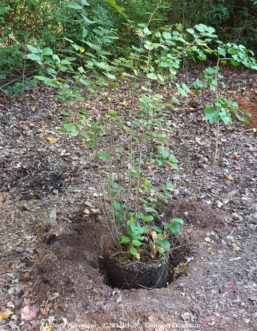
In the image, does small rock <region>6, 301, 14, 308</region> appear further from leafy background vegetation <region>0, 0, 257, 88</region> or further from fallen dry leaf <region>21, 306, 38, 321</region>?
leafy background vegetation <region>0, 0, 257, 88</region>

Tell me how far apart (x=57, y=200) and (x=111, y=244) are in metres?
0.90

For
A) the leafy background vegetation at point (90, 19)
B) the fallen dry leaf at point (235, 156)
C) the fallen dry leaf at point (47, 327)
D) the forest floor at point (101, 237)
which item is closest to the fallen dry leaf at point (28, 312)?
the forest floor at point (101, 237)

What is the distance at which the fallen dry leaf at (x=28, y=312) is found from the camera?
2072mm

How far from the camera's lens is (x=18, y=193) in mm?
3299

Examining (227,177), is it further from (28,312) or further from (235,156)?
(28,312)

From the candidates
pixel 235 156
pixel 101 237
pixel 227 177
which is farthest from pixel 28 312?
pixel 235 156

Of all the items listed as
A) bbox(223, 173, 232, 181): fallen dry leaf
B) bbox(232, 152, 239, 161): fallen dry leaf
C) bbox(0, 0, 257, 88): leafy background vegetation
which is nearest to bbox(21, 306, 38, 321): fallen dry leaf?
bbox(223, 173, 232, 181): fallen dry leaf

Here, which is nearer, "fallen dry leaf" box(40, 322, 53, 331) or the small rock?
"fallen dry leaf" box(40, 322, 53, 331)

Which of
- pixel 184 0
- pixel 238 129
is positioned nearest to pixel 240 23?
pixel 184 0

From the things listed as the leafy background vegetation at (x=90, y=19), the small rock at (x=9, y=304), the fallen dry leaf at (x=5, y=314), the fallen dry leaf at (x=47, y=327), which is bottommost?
the small rock at (x=9, y=304)

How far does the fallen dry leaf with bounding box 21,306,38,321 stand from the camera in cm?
207

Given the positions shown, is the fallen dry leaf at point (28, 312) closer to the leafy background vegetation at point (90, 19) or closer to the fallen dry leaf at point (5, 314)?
the fallen dry leaf at point (5, 314)

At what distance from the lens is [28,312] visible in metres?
2.10

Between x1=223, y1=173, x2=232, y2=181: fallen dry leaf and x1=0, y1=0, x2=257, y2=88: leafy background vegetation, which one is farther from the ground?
x1=0, y1=0, x2=257, y2=88: leafy background vegetation
